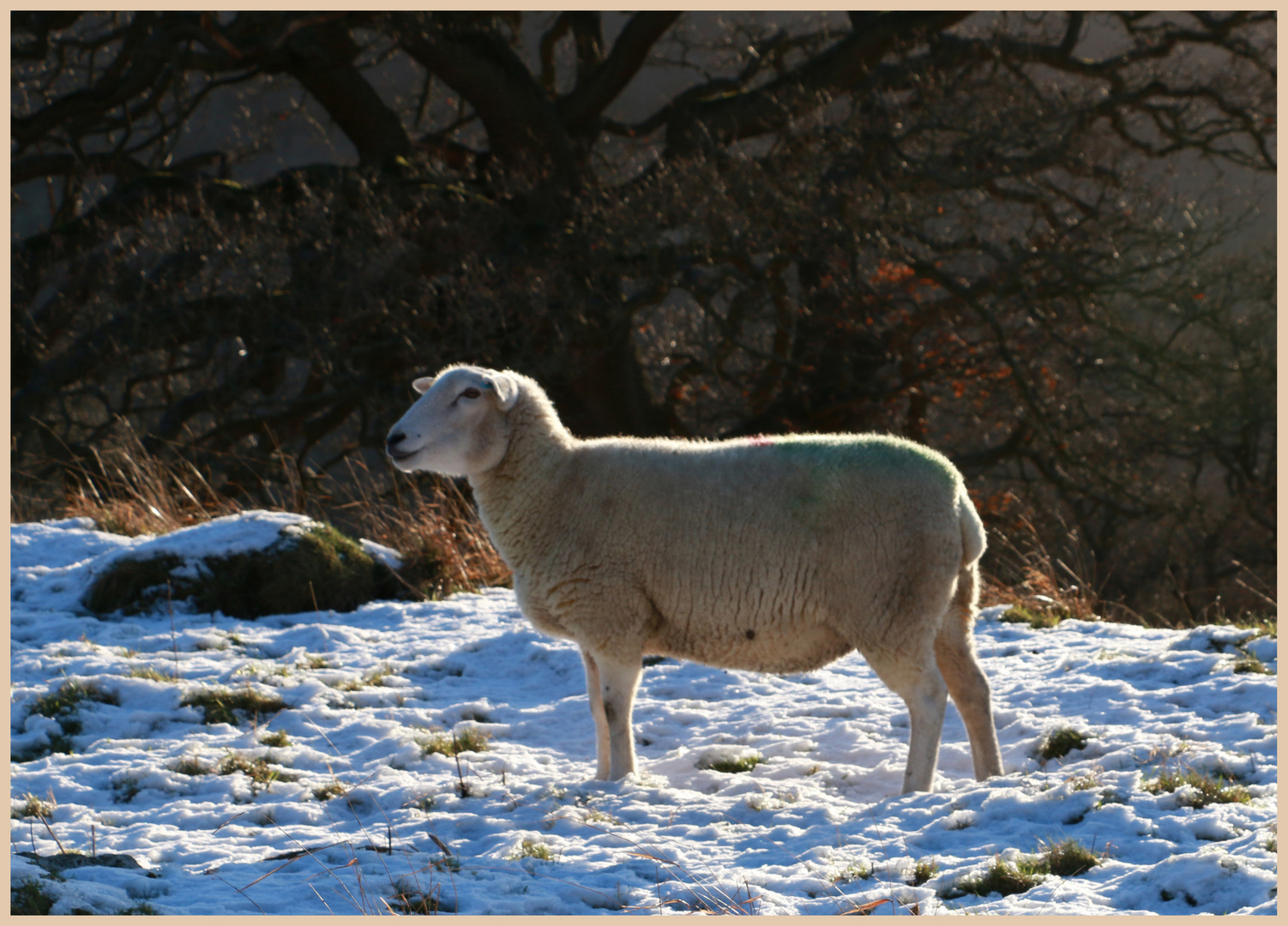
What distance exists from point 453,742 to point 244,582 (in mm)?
2845

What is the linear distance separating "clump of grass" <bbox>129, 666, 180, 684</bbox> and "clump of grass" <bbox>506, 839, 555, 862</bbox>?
2.84m

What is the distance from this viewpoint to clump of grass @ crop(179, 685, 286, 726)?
5258 mm

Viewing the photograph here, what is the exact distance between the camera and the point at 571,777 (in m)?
4.75

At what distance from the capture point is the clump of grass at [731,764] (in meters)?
4.89

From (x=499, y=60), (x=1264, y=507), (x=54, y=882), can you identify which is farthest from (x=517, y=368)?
(x=1264, y=507)

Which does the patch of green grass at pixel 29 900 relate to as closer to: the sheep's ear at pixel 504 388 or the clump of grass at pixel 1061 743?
the sheep's ear at pixel 504 388

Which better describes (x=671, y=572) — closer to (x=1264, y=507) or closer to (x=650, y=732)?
(x=650, y=732)

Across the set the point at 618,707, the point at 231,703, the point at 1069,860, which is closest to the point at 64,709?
the point at 231,703

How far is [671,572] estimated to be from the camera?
4.62 m

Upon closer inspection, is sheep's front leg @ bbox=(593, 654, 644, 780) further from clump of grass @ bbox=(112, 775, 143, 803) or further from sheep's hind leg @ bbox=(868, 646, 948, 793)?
clump of grass @ bbox=(112, 775, 143, 803)

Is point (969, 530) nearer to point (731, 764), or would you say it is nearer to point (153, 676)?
point (731, 764)

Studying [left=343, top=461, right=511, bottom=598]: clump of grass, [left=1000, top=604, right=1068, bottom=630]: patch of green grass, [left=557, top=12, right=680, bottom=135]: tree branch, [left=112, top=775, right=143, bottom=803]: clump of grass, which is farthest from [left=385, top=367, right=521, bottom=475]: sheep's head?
[left=557, top=12, right=680, bottom=135]: tree branch

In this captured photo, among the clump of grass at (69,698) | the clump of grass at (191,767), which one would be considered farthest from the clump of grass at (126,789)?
the clump of grass at (69,698)

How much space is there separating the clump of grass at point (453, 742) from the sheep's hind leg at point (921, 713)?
1.98 m
